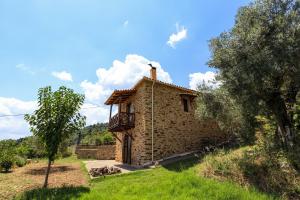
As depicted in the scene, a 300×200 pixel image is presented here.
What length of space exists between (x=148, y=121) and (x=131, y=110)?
3227 millimetres

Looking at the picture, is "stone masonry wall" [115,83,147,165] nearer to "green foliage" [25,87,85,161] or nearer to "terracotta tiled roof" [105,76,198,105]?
"terracotta tiled roof" [105,76,198,105]

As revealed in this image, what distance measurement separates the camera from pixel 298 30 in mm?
8438

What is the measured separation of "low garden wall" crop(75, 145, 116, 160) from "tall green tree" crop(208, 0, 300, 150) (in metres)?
17.5

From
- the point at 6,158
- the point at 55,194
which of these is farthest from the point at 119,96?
the point at 55,194

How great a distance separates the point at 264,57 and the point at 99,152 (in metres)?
20.5

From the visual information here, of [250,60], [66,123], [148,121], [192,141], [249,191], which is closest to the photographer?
[249,191]

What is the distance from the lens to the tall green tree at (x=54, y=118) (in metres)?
10.7

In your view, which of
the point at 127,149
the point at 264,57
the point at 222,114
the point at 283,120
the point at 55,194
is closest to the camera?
the point at 264,57

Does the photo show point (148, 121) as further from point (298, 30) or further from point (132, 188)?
point (298, 30)

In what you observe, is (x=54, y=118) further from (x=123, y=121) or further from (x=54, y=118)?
(x=123, y=121)

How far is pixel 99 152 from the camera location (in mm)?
25594

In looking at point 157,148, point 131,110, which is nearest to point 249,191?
point 157,148

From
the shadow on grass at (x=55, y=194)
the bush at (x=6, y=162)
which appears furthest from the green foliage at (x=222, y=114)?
the bush at (x=6, y=162)

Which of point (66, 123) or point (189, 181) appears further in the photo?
point (66, 123)
